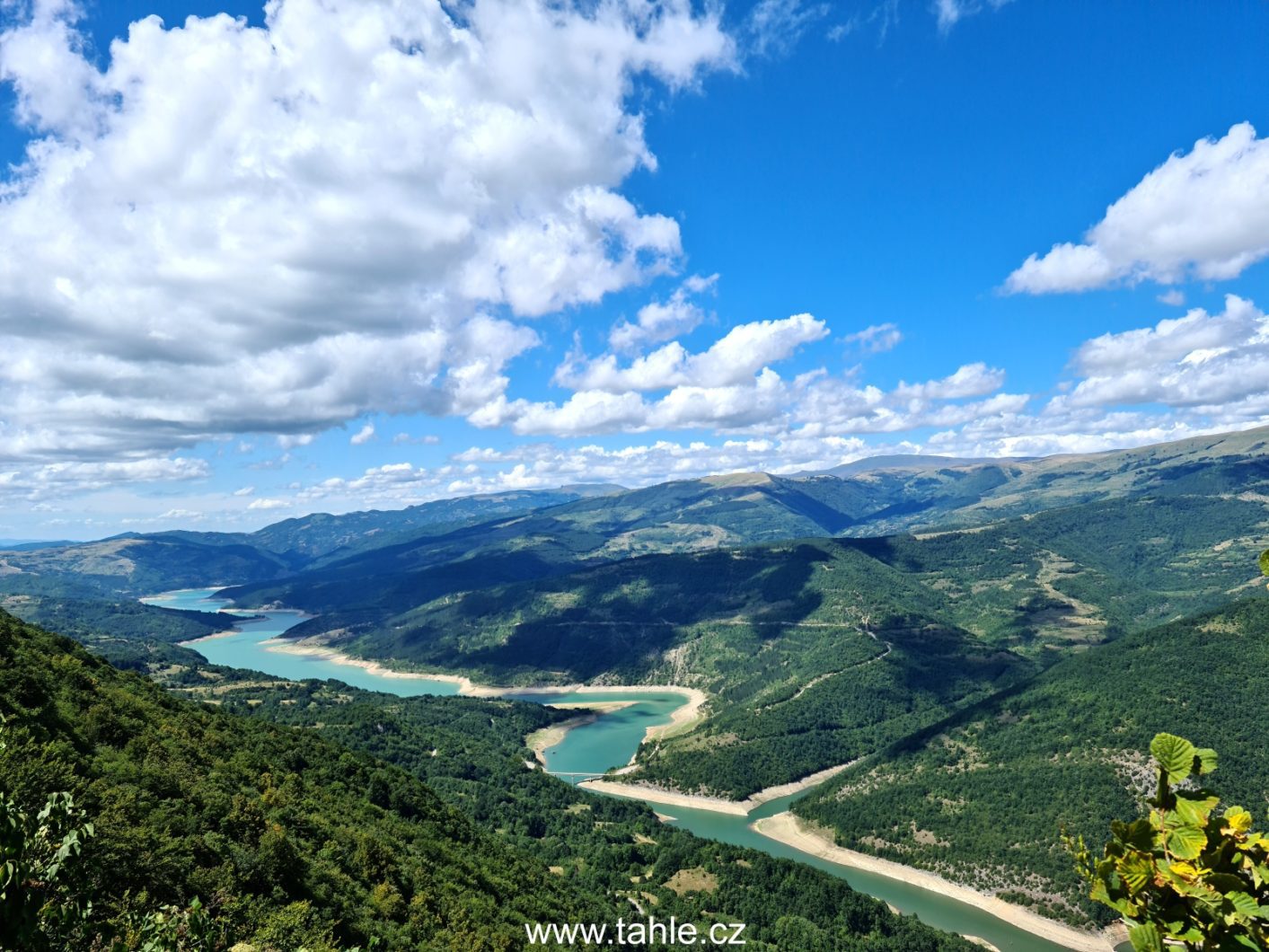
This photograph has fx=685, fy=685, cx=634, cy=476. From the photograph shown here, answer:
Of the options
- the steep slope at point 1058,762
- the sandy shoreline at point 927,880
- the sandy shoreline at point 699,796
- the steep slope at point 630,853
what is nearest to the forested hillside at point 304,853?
the steep slope at point 630,853

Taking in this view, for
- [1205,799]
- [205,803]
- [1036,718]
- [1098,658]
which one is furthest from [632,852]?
[1098,658]

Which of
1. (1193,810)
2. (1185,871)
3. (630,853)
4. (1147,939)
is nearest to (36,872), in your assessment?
(1147,939)

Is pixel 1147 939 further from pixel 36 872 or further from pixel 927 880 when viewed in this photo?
pixel 927 880

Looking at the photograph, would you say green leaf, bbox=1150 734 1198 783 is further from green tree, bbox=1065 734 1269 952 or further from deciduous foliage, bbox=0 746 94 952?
deciduous foliage, bbox=0 746 94 952

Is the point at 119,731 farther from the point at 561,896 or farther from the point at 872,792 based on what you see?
the point at 872,792

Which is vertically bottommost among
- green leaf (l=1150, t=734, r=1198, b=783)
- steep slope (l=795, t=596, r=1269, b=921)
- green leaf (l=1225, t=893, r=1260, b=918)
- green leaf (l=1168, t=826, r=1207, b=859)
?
steep slope (l=795, t=596, r=1269, b=921)

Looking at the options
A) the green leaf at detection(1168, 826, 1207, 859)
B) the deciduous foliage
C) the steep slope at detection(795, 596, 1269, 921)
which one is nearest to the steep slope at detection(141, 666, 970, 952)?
the steep slope at detection(795, 596, 1269, 921)

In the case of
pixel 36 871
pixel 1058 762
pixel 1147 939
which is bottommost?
pixel 1058 762
